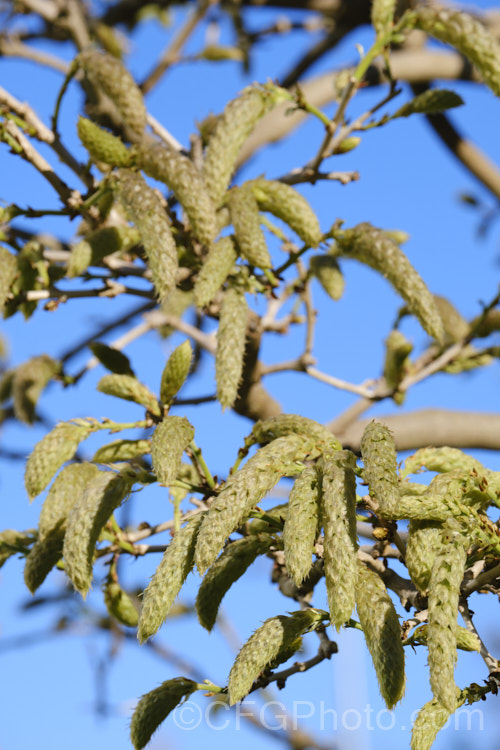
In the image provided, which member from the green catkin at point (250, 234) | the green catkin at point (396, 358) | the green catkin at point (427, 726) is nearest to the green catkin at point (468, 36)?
the green catkin at point (250, 234)

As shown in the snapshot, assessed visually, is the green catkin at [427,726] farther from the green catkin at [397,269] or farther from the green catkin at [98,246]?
the green catkin at [98,246]

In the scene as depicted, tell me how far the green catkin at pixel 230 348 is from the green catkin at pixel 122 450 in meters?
0.22

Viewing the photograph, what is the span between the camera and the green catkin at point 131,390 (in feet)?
6.76

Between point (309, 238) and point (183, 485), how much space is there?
0.76 meters

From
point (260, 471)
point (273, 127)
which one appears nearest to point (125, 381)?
point (260, 471)

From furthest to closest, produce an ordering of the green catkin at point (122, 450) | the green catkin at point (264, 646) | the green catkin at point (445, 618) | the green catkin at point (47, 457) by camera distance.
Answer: the green catkin at point (122, 450)
the green catkin at point (47, 457)
the green catkin at point (264, 646)
the green catkin at point (445, 618)

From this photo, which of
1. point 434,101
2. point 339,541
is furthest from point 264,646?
point 434,101

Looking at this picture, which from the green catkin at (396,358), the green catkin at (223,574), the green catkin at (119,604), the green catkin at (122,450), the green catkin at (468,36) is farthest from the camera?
the green catkin at (396,358)

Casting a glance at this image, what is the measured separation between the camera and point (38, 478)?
1.92 metres

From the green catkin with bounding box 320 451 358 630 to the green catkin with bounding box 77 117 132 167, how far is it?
1224mm

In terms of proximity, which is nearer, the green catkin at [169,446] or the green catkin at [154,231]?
the green catkin at [169,446]

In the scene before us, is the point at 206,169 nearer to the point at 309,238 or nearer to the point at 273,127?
the point at 309,238

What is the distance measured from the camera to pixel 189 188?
2088mm

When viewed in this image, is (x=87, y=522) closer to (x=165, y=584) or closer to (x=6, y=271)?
(x=165, y=584)
